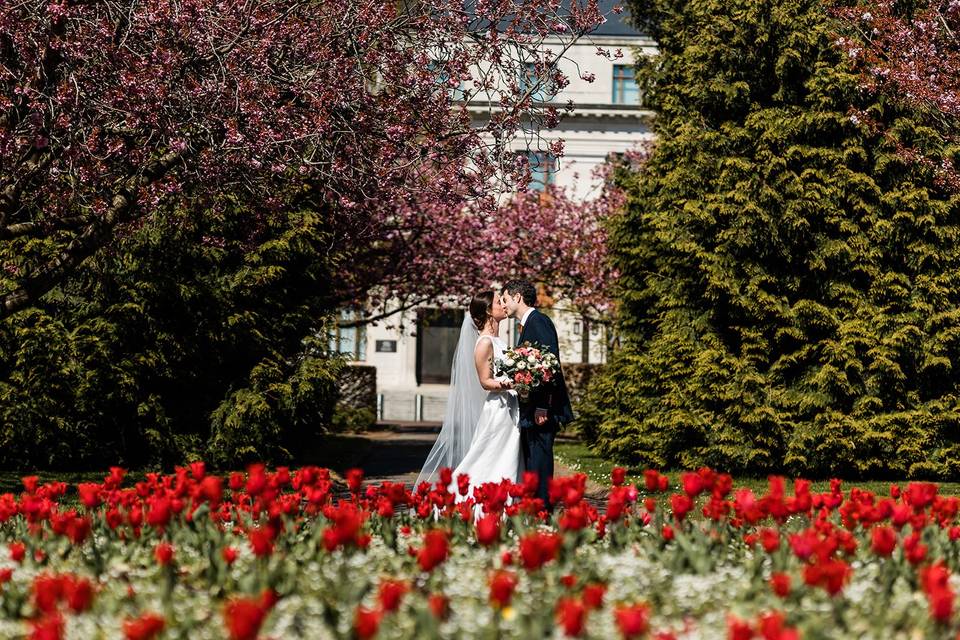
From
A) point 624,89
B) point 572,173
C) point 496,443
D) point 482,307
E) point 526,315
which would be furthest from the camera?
point 572,173

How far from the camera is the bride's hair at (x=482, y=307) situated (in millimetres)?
9156

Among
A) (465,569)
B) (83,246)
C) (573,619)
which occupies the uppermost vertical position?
(83,246)

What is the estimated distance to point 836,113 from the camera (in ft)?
46.2

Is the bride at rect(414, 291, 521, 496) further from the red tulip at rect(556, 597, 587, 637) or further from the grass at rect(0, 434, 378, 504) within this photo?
the red tulip at rect(556, 597, 587, 637)

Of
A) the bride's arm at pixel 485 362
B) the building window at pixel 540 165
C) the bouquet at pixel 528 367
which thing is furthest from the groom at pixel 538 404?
the building window at pixel 540 165

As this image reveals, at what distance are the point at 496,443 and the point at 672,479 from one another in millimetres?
5609

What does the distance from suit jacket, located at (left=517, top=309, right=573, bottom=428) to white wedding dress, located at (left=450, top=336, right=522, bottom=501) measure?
0.20 meters

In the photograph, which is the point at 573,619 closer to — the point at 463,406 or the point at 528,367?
the point at 528,367

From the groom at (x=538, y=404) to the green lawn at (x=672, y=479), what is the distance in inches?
168

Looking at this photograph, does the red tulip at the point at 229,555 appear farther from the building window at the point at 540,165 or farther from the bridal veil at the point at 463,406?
the building window at the point at 540,165

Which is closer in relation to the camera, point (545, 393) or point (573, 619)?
point (573, 619)

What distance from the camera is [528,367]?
831 cm

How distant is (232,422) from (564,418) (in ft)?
21.6

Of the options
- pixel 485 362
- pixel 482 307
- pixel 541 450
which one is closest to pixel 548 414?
pixel 541 450
